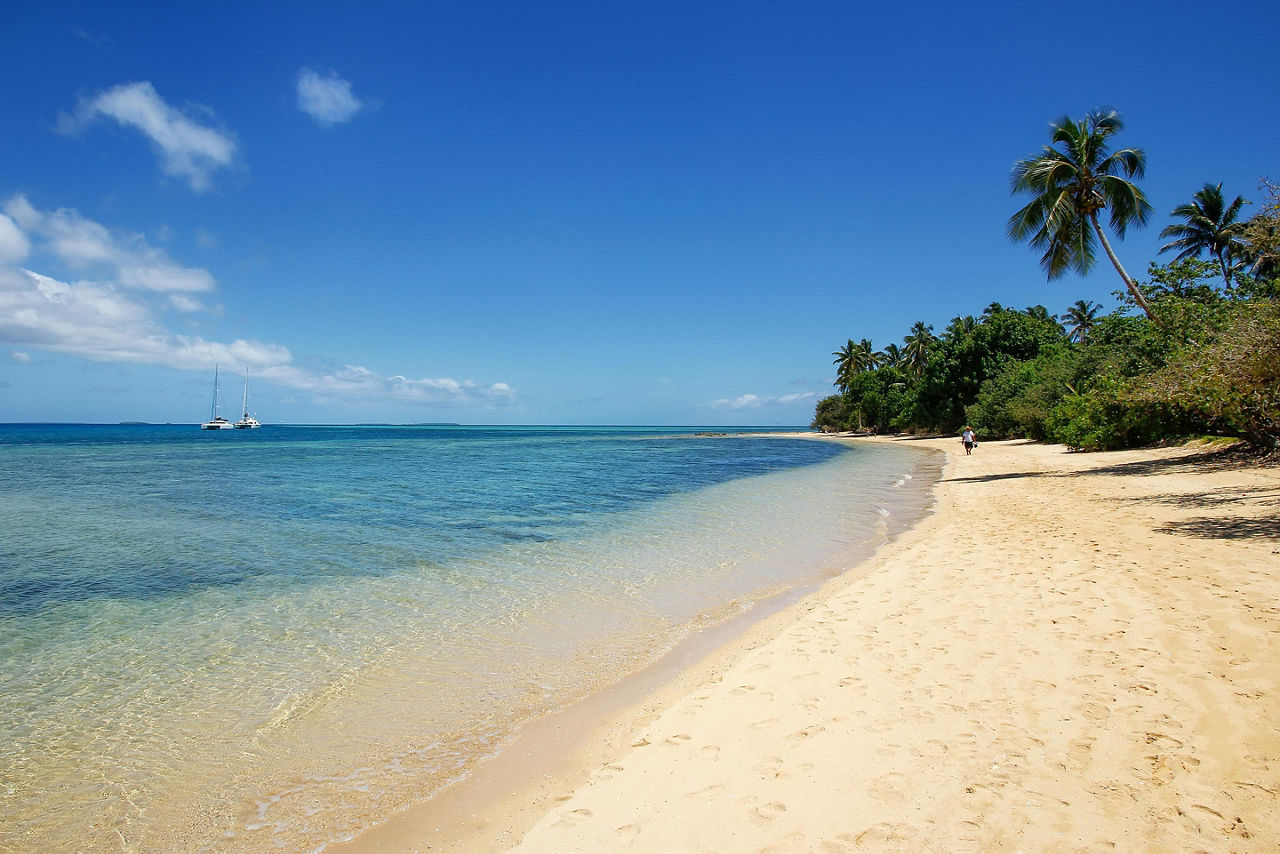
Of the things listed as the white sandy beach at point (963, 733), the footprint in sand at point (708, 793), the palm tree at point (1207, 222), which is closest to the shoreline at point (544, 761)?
the white sandy beach at point (963, 733)

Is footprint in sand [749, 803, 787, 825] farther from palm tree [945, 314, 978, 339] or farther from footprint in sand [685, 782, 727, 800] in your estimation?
palm tree [945, 314, 978, 339]

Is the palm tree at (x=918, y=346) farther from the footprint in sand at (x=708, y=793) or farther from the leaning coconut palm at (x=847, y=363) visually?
the footprint in sand at (x=708, y=793)

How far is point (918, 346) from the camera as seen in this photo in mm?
81938

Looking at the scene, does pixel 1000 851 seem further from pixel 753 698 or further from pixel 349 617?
pixel 349 617

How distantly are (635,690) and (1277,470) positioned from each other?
58.5 ft

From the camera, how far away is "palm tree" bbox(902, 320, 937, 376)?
8056 cm

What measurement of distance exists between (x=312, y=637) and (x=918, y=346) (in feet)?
282

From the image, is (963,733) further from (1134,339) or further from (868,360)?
(868,360)

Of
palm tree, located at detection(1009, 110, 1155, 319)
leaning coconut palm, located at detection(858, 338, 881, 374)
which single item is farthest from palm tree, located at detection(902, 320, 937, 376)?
palm tree, located at detection(1009, 110, 1155, 319)

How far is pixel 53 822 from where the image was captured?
3906 millimetres

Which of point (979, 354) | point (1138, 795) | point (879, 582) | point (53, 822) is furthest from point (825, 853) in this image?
point (979, 354)

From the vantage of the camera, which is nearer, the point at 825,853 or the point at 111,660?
the point at 825,853

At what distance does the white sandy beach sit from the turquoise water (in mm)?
1142

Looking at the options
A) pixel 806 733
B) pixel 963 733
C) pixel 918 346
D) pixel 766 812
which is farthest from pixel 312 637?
pixel 918 346
